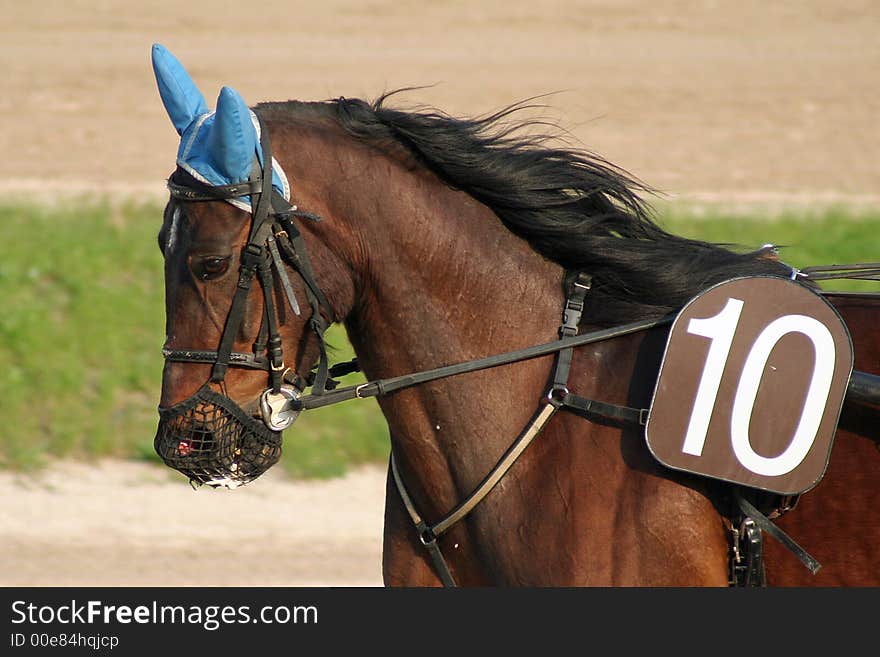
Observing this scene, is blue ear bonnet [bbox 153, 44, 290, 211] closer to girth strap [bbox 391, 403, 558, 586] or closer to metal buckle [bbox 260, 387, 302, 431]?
metal buckle [bbox 260, 387, 302, 431]

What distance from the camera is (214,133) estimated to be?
9.15 feet

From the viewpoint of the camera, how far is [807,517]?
2.95 meters

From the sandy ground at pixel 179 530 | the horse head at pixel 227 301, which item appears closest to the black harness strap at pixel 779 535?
the horse head at pixel 227 301

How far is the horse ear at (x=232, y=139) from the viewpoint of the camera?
2734mm

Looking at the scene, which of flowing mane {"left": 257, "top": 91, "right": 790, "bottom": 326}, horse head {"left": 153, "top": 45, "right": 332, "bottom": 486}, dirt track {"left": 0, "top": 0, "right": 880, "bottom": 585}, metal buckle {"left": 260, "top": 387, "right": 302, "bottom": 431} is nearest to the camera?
horse head {"left": 153, "top": 45, "right": 332, "bottom": 486}

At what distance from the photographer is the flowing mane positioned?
10.1 feet

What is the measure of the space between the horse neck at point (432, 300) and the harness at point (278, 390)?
46mm

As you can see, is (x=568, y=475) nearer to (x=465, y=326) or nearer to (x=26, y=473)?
(x=465, y=326)

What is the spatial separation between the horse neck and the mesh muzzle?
368 mm

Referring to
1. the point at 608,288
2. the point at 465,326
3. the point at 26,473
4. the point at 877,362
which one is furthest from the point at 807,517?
the point at 26,473

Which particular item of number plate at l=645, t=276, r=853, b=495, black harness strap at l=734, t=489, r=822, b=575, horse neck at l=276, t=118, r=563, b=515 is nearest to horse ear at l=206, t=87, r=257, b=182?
horse neck at l=276, t=118, r=563, b=515

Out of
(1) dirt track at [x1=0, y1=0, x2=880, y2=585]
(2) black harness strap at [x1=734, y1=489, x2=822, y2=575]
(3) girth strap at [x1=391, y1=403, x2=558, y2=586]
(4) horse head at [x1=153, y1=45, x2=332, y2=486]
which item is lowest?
(2) black harness strap at [x1=734, y1=489, x2=822, y2=575]

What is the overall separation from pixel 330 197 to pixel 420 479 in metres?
0.81

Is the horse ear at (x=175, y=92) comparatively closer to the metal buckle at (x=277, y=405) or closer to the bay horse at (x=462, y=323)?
the bay horse at (x=462, y=323)
